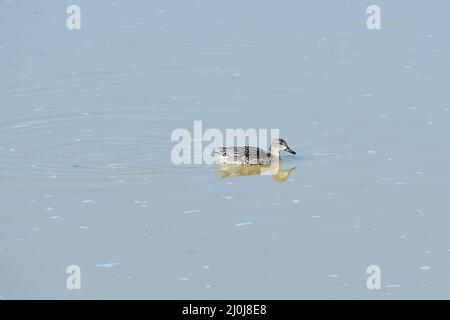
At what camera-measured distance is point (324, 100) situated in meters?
13.9

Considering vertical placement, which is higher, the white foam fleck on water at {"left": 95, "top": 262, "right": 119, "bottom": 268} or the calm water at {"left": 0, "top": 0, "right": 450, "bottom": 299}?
the calm water at {"left": 0, "top": 0, "right": 450, "bottom": 299}

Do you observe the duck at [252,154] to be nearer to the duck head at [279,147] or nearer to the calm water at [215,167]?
the duck head at [279,147]

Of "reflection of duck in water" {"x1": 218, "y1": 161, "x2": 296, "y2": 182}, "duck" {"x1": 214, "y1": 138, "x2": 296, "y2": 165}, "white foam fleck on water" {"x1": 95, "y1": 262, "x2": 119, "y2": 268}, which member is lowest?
"white foam fleck on water" {"x1": 95, "y1": 262, "x2": 119, "y2": 268}

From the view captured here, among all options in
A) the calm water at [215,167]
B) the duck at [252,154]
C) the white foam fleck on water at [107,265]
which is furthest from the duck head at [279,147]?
the white foam fleck on water at [107,265]

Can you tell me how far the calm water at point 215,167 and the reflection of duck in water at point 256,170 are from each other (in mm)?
99

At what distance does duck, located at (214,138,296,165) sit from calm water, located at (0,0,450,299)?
17cm

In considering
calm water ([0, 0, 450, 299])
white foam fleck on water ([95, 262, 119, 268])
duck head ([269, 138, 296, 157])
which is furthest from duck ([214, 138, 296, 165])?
white foam fleck on water ([95, 262, 119, 268])

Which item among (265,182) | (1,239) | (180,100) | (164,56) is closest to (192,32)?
(164,56)

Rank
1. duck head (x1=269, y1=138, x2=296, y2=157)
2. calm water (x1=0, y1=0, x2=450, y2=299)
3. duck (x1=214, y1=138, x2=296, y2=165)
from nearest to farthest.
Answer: calm water (x1=0, y1=0, x2=450, y2=299) → duck (x1=214, y1=138, x2=296, y2=165) → duck head (x1=269, y1=138, x2=296, y2=157)

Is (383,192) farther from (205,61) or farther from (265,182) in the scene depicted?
(205,61)

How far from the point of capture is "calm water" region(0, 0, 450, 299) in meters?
10.1

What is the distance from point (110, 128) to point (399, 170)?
10.4ft

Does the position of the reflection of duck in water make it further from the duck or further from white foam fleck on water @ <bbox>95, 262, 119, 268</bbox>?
white foam fleck on water @ <bbox>95, 262, 119, 268</bbox>
